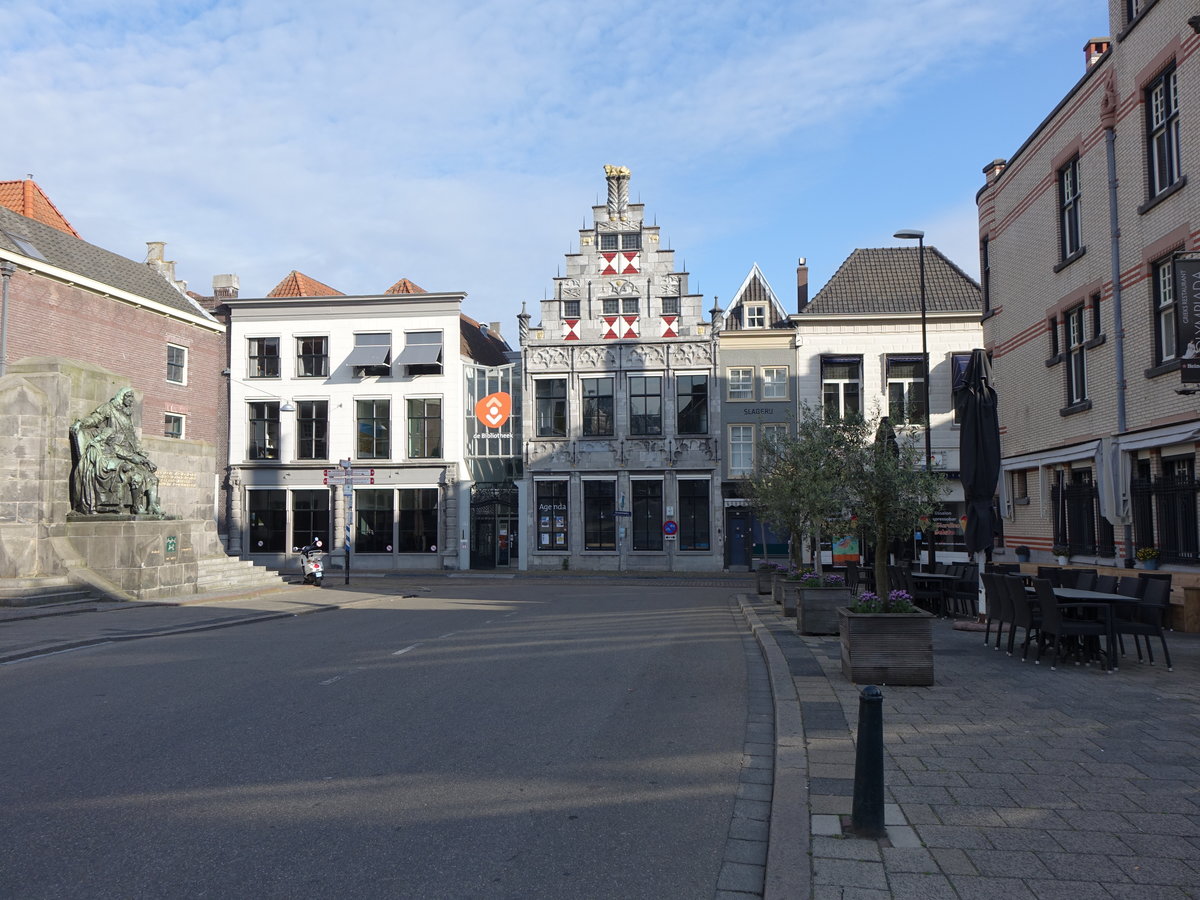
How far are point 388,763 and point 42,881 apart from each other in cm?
246

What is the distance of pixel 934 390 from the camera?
36875 mm

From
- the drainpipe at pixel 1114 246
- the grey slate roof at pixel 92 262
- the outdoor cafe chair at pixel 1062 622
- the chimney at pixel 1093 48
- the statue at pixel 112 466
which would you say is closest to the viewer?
the outdoor cafe chair at pixel 1062 622

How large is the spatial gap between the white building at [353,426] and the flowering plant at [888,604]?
3045 cm

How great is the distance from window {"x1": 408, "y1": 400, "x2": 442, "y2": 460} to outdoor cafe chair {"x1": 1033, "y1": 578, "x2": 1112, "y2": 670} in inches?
1228

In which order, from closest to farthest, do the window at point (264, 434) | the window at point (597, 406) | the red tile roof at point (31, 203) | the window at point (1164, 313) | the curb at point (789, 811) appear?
the curb at point (789, 811), the window at point (1164, 313), the red tile roof at point (31, 203), the window at point (597, 406), the window at point (264, 434)

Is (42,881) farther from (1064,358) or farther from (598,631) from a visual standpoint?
(1064,358)

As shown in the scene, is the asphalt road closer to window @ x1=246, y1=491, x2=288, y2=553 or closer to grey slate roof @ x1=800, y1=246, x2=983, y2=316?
grey slate roof @ x1=800, y1=246, x2=983, y2=316

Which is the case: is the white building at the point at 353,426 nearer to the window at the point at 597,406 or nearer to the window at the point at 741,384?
the window at the point at 597,406

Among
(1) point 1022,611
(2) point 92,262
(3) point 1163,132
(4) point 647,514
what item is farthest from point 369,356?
(1) point 1022,611

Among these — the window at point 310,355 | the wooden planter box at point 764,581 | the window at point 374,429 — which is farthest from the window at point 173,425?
the wooden planter box at point 764,581

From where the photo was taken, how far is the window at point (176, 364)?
3531cm

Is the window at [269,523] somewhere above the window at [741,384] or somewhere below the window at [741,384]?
below

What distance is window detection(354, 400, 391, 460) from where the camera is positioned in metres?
40.1

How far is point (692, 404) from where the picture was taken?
125ft
